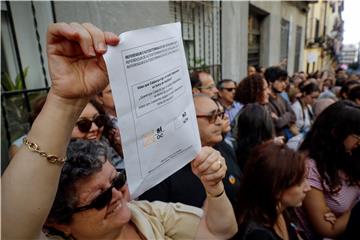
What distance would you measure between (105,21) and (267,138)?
1.91 metres

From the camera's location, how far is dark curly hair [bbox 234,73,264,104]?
3219 mm

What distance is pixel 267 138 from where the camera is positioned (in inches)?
94.7

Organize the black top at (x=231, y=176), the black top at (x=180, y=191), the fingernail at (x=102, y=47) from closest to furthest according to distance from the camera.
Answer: the fingernail at (x=102, y=47) → the black top at (x=180, y=191) → the black top at (x=231, y=176)

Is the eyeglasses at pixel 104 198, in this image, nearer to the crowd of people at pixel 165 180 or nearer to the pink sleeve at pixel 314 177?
the crowd of people at pixel 165 180

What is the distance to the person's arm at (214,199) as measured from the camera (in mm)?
945

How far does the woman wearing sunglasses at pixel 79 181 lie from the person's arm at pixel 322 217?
86cm

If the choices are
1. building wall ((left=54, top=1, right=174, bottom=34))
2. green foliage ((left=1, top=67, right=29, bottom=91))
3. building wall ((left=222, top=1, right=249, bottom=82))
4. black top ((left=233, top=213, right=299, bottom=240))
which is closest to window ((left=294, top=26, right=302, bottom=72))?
building wall ((left=222, top=1, right=249, bottom=82))

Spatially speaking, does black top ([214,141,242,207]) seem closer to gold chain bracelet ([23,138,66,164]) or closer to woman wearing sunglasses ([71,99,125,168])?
woman wearing sunglasses ([71,99,125,168])

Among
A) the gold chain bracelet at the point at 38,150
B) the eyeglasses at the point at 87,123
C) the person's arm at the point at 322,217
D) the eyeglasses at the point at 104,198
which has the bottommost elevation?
the person's arm at the point at 322,217

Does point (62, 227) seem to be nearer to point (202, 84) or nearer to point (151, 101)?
point (151, 101)

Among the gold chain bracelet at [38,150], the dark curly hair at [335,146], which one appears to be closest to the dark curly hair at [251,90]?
the dark curly hair at [335,146]

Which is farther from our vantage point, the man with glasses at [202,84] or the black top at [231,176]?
the man with glasses at [202,84]

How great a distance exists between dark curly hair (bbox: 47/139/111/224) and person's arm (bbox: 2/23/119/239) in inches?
11.4

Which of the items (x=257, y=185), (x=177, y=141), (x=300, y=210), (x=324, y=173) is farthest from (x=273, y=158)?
(x=177, y=141)
